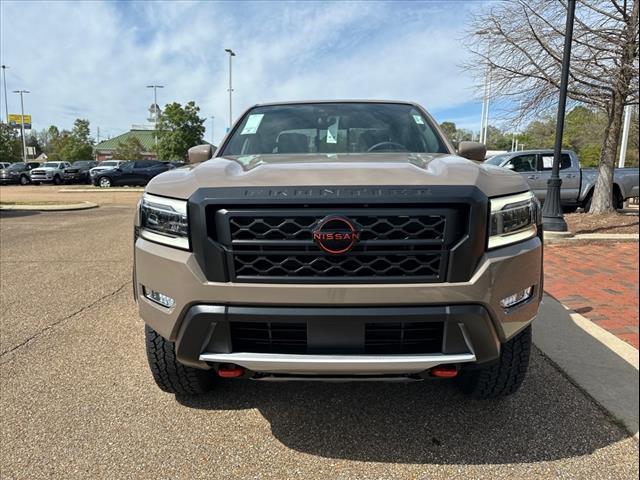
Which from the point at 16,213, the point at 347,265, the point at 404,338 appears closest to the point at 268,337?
the point at 347,265

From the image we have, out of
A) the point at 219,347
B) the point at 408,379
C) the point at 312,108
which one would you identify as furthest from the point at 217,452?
the point at 312,108

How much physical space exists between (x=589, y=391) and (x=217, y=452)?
2197mm

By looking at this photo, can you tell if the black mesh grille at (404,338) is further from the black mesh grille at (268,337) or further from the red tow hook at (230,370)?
the red tow hook at (230,370)

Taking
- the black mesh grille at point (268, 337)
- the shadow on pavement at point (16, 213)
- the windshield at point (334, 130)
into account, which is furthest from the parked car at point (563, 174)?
the shadow on pavement at point (16, 213)

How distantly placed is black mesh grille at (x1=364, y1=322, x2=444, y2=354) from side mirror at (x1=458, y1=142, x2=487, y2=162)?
1.42m

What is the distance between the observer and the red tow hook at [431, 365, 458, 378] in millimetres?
2113

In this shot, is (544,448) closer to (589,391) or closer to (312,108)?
(589,391)

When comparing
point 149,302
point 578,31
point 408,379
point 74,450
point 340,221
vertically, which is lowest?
point 74,450

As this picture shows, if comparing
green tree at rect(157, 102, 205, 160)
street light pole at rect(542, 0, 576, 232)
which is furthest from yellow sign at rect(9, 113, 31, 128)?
street light pole at rect(542, 0, 576, 232)

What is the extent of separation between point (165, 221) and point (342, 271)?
34.1 inches

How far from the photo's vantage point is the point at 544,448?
233cm

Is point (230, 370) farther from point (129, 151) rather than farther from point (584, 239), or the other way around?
point (129, 151)

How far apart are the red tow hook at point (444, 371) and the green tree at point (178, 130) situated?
4350 cm

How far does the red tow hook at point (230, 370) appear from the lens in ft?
7.11
